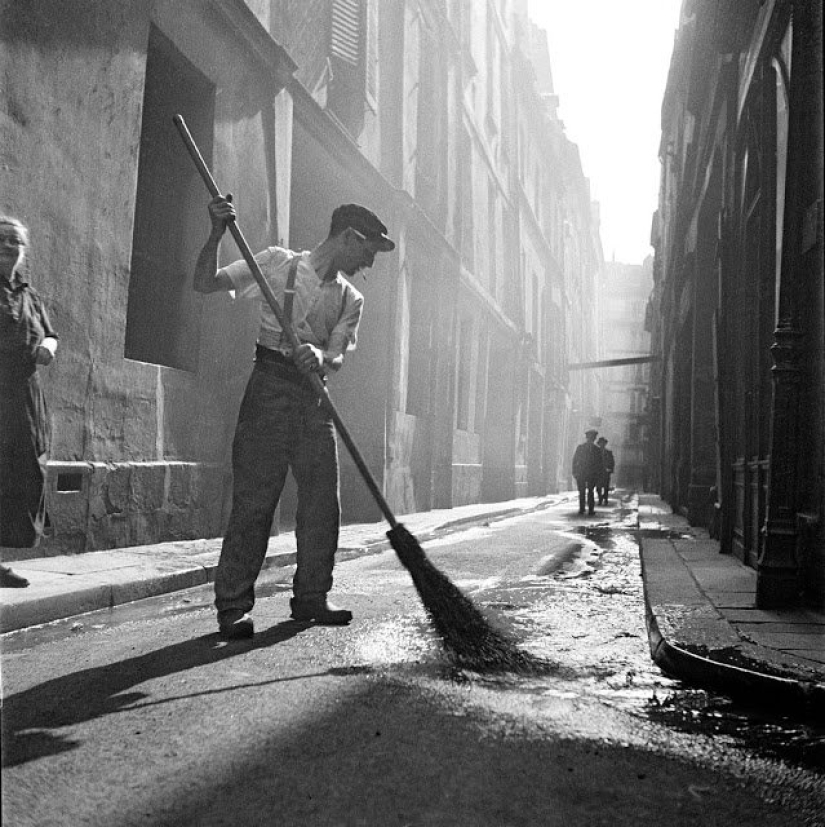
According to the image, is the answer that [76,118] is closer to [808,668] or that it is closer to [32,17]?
[32,17]

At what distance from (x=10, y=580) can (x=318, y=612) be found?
5.20ft

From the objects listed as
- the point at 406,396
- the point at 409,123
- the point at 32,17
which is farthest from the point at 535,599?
the point at 409,123

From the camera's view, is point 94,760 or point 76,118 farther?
point 76,118

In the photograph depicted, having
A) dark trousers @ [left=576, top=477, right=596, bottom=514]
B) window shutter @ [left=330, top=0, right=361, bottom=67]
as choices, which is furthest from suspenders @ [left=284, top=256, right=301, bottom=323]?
dark trousers @ [left=576, top=477, right=596, bottom=514]

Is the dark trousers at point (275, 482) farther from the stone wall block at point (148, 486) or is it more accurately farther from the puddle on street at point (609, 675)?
the stone wall block at point (148, 486)

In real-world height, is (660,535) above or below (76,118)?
below

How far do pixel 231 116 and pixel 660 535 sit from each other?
5953mm

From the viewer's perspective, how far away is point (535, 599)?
5301 millimetres

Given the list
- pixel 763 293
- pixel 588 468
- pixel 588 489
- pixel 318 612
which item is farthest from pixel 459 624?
pixel 588 468

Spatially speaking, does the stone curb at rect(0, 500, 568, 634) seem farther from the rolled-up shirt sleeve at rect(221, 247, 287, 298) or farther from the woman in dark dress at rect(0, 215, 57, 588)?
the rolled-up shirt sleeve at rect(221, 247, 287, 298)

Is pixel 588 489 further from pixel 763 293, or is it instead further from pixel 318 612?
pixel 318 612

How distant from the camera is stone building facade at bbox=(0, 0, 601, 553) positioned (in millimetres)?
6000

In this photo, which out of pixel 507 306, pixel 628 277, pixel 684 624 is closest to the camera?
pixel 684 624

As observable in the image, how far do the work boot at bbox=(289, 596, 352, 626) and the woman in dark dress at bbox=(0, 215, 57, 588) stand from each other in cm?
150
